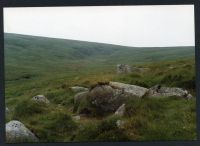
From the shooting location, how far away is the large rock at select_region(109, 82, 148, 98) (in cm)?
1003

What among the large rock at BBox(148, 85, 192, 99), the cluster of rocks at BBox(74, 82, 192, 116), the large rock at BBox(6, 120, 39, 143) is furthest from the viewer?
the large rock at BBox(148, 85, 192, 99)

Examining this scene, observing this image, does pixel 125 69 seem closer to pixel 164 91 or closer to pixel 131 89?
pixel 131 89

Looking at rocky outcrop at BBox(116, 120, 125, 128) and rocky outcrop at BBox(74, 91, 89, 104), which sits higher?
rocky outcrop at BBox(74, 91, 89, 104)

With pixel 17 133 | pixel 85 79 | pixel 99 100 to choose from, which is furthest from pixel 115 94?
pixel 17 133

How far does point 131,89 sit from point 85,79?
3.16ft

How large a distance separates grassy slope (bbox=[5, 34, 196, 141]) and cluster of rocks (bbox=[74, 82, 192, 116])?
4.9 inches

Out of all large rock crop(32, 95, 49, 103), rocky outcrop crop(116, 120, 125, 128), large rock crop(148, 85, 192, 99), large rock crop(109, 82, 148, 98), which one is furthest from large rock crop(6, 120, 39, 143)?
large rock crop(148, 85, 192, 99)

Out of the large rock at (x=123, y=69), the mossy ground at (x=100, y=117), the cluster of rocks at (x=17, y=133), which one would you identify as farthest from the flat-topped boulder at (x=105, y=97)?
the cluster of rocks at (x=17, y=133)

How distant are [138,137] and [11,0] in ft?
12.4

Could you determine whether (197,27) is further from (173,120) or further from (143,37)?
(173,120)

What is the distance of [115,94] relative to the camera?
9984 mm

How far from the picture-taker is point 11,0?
32.6ft

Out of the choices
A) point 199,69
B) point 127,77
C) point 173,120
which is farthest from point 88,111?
point 199,69

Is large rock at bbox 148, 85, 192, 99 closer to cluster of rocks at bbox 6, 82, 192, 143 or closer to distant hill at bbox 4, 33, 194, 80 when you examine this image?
cluster of rocks at bbox 6, 82, 192, 143
